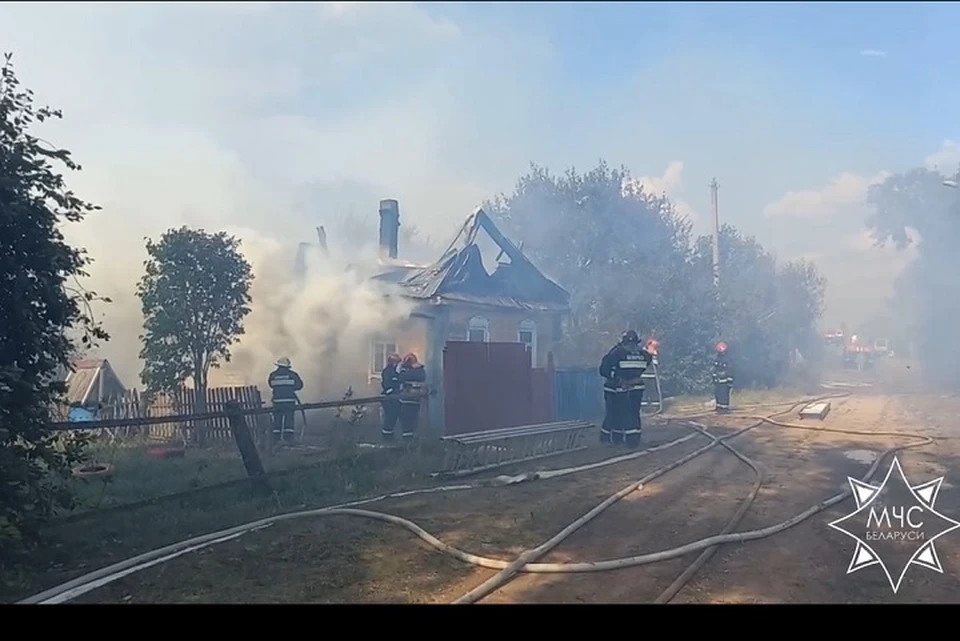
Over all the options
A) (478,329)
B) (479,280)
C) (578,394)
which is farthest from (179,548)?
(479,280)

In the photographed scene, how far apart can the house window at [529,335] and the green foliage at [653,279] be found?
1317 millimetres

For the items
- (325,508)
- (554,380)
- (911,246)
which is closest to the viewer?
(325,508)

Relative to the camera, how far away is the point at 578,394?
651 inches

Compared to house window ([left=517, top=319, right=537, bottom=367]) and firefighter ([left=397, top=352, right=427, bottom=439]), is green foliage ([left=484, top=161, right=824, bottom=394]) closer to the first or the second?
house window ([left=517, top=319, right=537, bottom=367])

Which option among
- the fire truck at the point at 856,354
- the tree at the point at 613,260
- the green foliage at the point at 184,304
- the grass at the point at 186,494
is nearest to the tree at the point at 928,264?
the tree at the point at 613,260

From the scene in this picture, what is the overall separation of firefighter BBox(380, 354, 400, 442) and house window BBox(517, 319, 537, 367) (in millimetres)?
5964

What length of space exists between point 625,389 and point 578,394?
217 inches

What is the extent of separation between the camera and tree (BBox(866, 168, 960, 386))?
11500 mm

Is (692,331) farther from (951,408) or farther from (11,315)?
(11,315)

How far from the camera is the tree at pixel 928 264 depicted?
11.5m

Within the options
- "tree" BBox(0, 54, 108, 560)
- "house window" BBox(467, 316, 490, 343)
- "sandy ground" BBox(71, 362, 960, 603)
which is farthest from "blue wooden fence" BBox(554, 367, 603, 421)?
"tree" BBox(0, 54, 108, 560)
